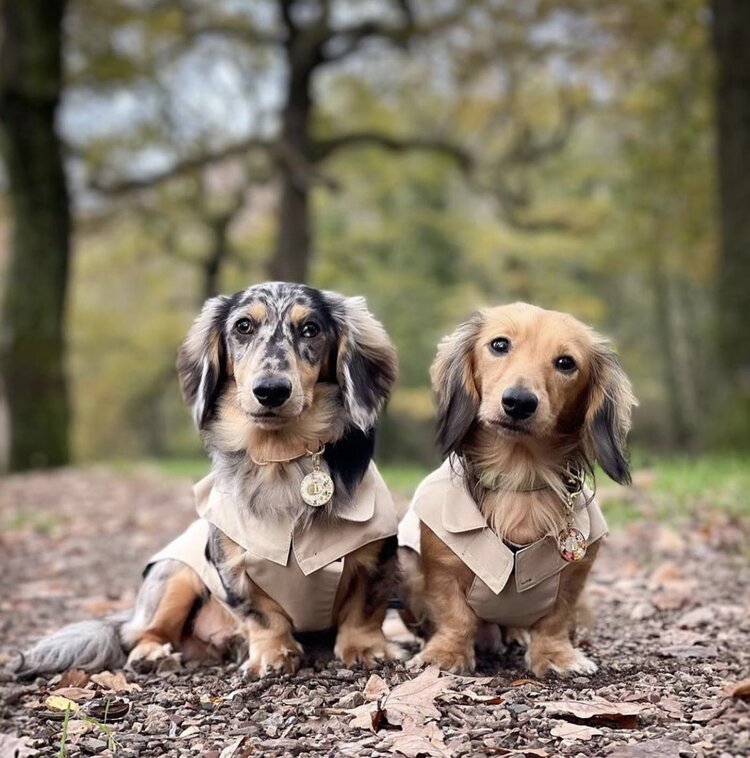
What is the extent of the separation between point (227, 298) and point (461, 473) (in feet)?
3.70

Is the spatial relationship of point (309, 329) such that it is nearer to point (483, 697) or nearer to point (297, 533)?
point (297, 533)

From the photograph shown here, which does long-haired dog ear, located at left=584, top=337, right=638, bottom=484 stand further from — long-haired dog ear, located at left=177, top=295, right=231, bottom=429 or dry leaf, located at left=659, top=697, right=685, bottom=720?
long-haired dog ear, located at left=177, top=295, right=231, bottom=429

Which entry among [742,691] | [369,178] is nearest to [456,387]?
[742,691]

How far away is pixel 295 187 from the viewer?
1403cm

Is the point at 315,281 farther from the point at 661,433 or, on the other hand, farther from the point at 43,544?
the point at 43,544

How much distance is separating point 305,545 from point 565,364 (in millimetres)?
1041

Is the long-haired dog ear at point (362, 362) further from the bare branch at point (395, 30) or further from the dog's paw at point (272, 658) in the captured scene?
the bare branch at point (395, 30)

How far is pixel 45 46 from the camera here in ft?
37.4

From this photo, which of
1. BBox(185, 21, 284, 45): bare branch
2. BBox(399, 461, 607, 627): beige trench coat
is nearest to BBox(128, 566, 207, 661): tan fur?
BBox(399, 461, 607, 627): beige trench coat

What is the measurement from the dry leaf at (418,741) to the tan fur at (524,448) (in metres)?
0.58

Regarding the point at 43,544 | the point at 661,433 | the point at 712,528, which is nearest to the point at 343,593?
the point at 712,528

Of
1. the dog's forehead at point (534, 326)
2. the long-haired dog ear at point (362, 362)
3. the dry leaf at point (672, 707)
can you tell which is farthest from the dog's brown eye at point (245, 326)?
the dry leaf at point (672, 707)

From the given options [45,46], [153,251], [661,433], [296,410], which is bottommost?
[661,433]

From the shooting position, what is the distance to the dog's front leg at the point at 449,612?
315 centimetres
